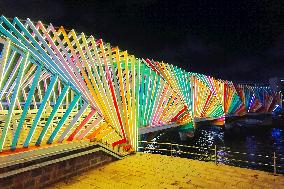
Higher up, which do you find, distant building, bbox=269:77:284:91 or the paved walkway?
distant building, bbox=269:77:284:91

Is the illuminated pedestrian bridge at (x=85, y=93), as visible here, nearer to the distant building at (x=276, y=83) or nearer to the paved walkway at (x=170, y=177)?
the paved walkway at (x=170, y=177)

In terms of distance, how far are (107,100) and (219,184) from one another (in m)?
7.49

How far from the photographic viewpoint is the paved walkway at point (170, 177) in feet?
34.4

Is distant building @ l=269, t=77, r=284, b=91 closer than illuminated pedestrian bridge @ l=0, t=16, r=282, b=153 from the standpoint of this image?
No

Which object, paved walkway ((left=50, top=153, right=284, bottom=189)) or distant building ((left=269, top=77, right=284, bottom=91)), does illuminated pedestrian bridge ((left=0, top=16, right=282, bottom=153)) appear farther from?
distant building ((left=269, top=77, right=284, bottom=91))

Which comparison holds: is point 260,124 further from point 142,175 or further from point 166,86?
point 142,175

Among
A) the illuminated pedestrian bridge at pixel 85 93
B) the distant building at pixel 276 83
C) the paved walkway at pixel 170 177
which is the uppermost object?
the distant building at pixel 276 83

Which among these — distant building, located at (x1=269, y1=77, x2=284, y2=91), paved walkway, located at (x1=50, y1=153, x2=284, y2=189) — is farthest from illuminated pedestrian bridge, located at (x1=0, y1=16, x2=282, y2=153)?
distant building, located at (x1=269, y1=77, x2=284, y2=91)

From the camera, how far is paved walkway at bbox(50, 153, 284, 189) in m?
10.5

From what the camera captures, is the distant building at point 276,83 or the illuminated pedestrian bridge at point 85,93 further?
the distant building at point 276,83

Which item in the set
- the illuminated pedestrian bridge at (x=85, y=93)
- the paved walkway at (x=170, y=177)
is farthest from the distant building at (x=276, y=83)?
the paved walkway at (x=170, y=177)

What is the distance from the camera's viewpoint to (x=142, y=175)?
11836 mm

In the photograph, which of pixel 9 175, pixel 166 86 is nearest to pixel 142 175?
pixel 9 175

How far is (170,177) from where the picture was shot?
11516 mm
